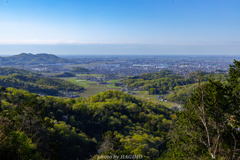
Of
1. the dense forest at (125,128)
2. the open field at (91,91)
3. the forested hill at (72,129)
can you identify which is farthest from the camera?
the open field at (91,91)

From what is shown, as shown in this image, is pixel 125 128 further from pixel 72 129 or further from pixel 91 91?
pixel 91 91

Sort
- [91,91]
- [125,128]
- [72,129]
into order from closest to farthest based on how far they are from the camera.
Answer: [72,129] → [125,128] → [91,91]

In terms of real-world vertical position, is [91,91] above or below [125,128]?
below

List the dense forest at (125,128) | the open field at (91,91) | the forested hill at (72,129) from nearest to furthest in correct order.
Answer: the dense forest at (125,128) < the forested hill at (72,129) < the open field at (91,91)

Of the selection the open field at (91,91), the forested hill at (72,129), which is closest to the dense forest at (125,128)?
the forested hill at (72,129)

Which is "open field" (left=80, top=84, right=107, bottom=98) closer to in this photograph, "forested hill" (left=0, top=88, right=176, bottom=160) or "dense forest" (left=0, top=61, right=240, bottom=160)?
"forested hill" (left=0, top=88, right=176, bottom=160)

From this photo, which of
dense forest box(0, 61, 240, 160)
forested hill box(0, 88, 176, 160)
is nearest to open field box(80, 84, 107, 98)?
forested hill box(0, 88, 176, 160)

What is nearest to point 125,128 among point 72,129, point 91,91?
point 72,129

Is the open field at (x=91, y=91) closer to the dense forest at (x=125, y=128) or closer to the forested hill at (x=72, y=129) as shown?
the forested hill at (x=72, y=129)
